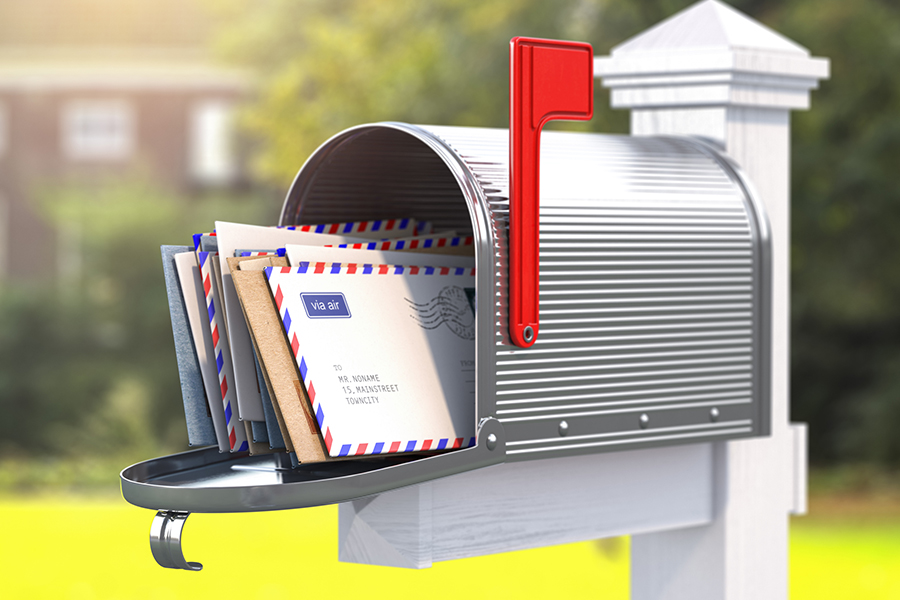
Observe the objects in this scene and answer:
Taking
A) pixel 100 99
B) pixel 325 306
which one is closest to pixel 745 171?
pixel 325 306

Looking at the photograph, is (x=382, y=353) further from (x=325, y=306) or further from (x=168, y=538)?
(x=168, y=538)

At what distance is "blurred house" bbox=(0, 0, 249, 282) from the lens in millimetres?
16594

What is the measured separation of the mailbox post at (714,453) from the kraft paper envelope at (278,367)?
1.97 feet

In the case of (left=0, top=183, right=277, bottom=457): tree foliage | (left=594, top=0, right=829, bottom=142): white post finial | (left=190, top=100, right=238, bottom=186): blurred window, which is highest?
(left=190, top=100, right=238, bottom=186): blurred window

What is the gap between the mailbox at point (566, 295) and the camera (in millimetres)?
2012

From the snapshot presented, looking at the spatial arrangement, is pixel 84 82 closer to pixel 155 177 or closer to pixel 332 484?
pixel 155 177

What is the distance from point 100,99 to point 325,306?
15.9 metres

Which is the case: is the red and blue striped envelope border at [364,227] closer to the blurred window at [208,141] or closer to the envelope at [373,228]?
the envelope at [373,228]

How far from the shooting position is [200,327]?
2086 millimetres

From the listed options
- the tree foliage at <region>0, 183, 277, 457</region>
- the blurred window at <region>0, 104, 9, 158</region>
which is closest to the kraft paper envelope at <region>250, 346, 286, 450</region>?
the tree foliage at <region>0, 183, 277, 457</region>

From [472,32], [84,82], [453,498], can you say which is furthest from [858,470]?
[84,82]

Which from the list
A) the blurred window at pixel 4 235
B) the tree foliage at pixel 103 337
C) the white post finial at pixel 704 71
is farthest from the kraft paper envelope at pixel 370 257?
the blurred window at pixel 4 235

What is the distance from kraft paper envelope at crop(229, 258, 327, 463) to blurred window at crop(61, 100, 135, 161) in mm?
15513

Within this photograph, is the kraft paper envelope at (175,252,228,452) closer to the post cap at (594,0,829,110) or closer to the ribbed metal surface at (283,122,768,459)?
the ribbed metal surface at (283,122,768,459)
